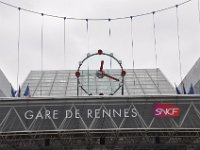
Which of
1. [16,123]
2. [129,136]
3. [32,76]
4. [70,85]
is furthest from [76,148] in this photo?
[32,76]

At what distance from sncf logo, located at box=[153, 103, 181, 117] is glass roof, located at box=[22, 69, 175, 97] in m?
42.4

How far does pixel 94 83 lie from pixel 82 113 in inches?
1996

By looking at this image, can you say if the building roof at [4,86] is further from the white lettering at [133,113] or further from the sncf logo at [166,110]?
the sncf logo at [166,110]

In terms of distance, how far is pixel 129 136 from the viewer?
34438 mm

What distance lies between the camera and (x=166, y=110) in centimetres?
3219

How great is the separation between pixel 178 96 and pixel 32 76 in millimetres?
61480

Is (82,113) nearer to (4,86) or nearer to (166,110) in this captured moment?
(166,110)

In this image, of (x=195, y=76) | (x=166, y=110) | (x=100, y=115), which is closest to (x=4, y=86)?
(x=195, y=76)

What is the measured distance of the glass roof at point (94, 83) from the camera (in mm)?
78125

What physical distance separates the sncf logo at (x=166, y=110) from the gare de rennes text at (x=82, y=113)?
153cm

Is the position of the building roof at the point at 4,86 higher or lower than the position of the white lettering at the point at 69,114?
higher

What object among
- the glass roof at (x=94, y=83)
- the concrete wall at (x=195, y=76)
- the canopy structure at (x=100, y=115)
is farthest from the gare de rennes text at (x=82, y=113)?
the glass roof at (x=94, y=83)

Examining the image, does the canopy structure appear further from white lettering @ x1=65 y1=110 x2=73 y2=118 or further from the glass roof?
the glass roof

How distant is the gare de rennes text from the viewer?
31.7 m
